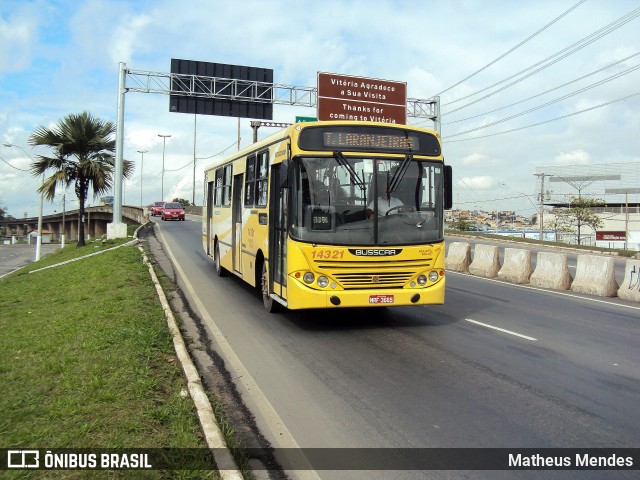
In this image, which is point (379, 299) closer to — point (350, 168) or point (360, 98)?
point (350, 168)

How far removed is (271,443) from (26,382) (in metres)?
2.88

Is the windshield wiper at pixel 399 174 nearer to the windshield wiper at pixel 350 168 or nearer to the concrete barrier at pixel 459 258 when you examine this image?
the windshield wiper at pixel 350 168

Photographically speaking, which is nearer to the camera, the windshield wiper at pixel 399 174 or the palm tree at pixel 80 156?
the windshield wiper at pixel 399 174

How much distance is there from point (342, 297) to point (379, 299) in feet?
1.88

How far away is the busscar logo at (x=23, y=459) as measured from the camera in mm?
3610

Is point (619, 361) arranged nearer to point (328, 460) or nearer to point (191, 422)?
point (328, 460)

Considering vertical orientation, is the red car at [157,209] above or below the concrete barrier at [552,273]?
above

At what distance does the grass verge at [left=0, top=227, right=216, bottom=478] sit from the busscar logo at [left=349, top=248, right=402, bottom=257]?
2.90 metres

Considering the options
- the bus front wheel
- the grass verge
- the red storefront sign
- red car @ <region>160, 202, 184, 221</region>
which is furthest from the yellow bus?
the red storefront sign

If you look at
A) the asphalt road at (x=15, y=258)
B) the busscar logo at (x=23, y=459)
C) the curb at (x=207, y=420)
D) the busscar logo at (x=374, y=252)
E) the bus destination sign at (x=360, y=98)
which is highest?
the bus destination sign at (x=360, y=98)

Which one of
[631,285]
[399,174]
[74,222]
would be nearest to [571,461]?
[399,174]

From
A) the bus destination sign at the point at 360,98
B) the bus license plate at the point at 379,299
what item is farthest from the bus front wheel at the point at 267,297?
the bus destination sign at the point at 360,98

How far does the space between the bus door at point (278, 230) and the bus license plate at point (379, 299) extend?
1.35 m

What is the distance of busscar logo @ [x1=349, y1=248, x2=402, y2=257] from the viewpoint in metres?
7.79
